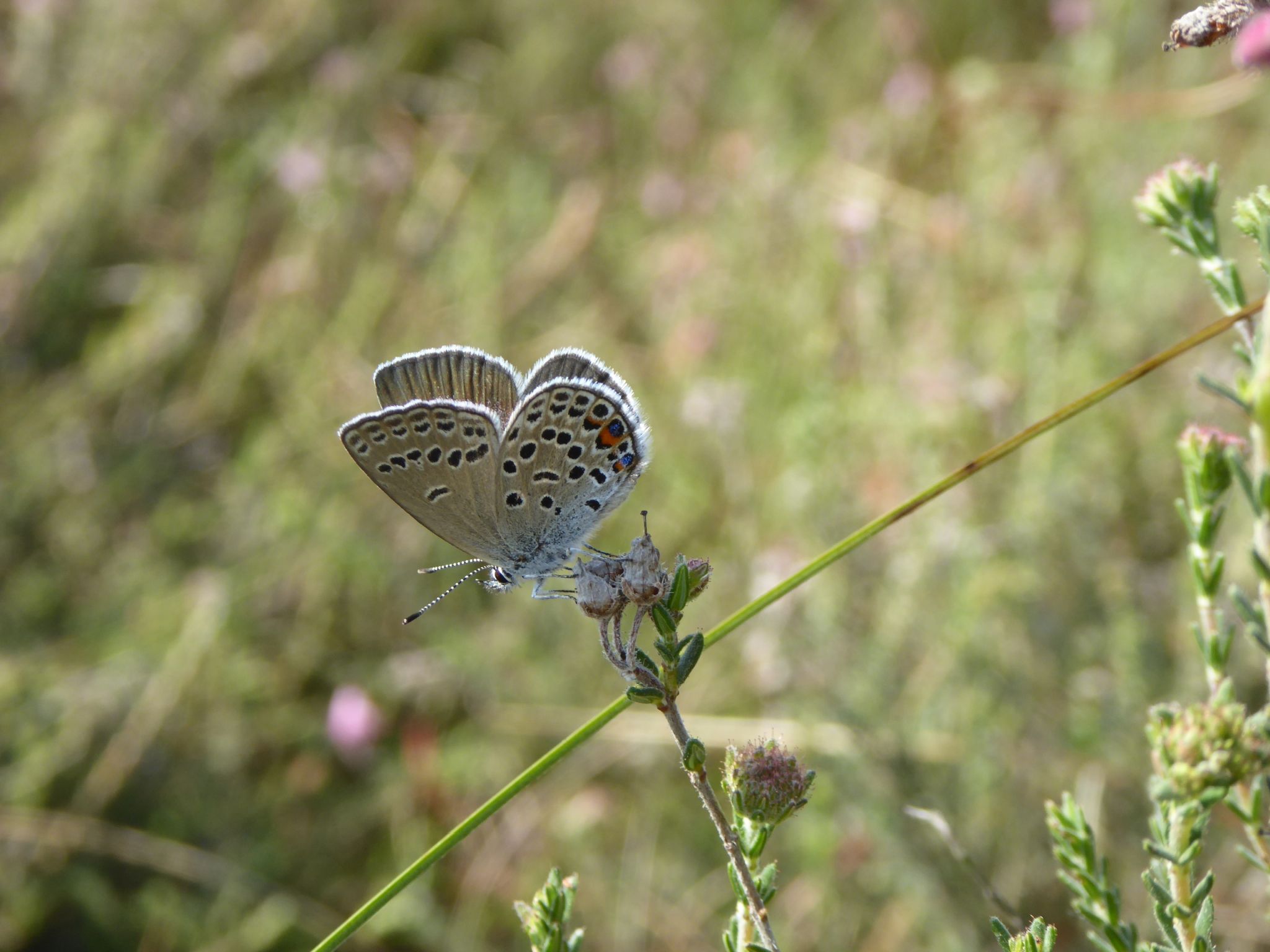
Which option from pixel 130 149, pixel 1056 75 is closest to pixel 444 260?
pixel 130 149

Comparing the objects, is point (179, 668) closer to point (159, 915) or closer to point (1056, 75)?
point (159, 915)

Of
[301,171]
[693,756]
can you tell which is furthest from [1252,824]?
[301,171]

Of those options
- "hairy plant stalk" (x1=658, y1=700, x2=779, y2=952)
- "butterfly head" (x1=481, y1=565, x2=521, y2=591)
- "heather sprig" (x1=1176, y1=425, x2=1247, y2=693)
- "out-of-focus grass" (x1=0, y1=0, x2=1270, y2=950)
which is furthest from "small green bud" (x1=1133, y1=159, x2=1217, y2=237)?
"out-of-focus grass" (x1=0, y1=0, x2=1270, y2=950)

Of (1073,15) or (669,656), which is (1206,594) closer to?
(669,656)

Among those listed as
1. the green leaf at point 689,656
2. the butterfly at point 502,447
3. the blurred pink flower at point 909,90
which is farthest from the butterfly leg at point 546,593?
the blurred pink flower at point 909,90

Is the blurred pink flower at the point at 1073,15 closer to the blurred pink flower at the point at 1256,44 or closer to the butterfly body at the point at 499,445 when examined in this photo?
the butterfly body at the point at 499,445
